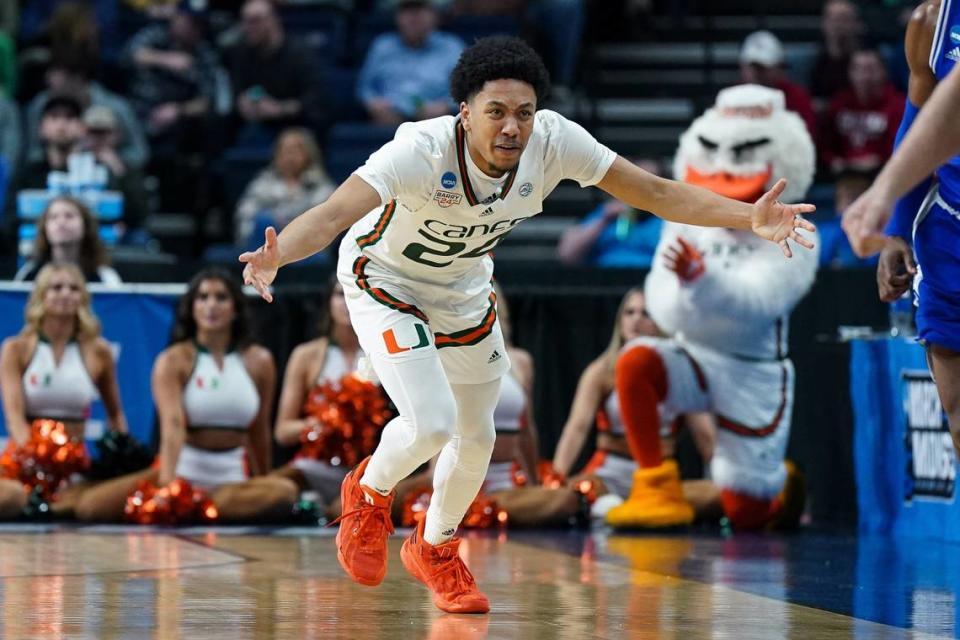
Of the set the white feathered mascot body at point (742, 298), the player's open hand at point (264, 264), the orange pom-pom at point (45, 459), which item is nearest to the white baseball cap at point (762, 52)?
the white feathered mascot body at point (742, 298)

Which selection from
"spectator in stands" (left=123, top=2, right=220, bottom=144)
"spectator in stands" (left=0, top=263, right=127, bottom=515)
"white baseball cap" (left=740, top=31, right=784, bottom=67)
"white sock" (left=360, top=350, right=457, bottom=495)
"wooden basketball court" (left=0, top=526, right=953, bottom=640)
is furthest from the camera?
"spectator in stands" (left=123, top=2, right=220, bottom=144)

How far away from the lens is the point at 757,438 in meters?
7.90

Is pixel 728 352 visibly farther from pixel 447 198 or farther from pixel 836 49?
pixel 836 49

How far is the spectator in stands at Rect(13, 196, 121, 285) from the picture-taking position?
882 cm

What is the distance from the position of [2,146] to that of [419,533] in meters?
6.95

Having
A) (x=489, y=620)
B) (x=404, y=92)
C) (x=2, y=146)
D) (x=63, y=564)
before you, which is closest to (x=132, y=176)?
(x=2, y=146)

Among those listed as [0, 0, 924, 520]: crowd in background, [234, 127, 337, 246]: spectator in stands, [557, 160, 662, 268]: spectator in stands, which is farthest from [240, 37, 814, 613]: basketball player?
[234, 127, 337, 246]: spectator in stands

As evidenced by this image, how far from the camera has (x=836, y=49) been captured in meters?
11.6

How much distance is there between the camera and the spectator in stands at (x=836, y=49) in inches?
449

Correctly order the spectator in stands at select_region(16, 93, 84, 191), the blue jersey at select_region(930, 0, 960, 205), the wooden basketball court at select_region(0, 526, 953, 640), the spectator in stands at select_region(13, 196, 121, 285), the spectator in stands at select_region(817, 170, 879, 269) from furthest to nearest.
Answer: the spectator in stands at select_region(16, 93, 84, 191) < the spectator in stands at select_region(817, 170, 879, 269) < the spectator in stands at select_region(13, 196, 121, 285) < the wooden basketball court at select_region(0, 526, 953, 640) < the blue jersey at select_region(930, 0, 960, 205)

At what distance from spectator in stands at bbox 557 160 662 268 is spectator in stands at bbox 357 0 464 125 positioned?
1.99 metres

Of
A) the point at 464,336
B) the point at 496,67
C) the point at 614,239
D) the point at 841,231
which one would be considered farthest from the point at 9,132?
the point at 496,67

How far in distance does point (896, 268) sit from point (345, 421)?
159 inches

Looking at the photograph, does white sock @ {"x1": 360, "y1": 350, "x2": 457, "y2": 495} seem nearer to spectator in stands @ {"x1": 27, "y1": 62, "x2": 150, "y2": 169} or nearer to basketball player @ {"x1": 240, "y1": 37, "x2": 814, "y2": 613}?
basketball player @ {"x1": 240, "y1": 37, "x2": 814, "y2": 613}
